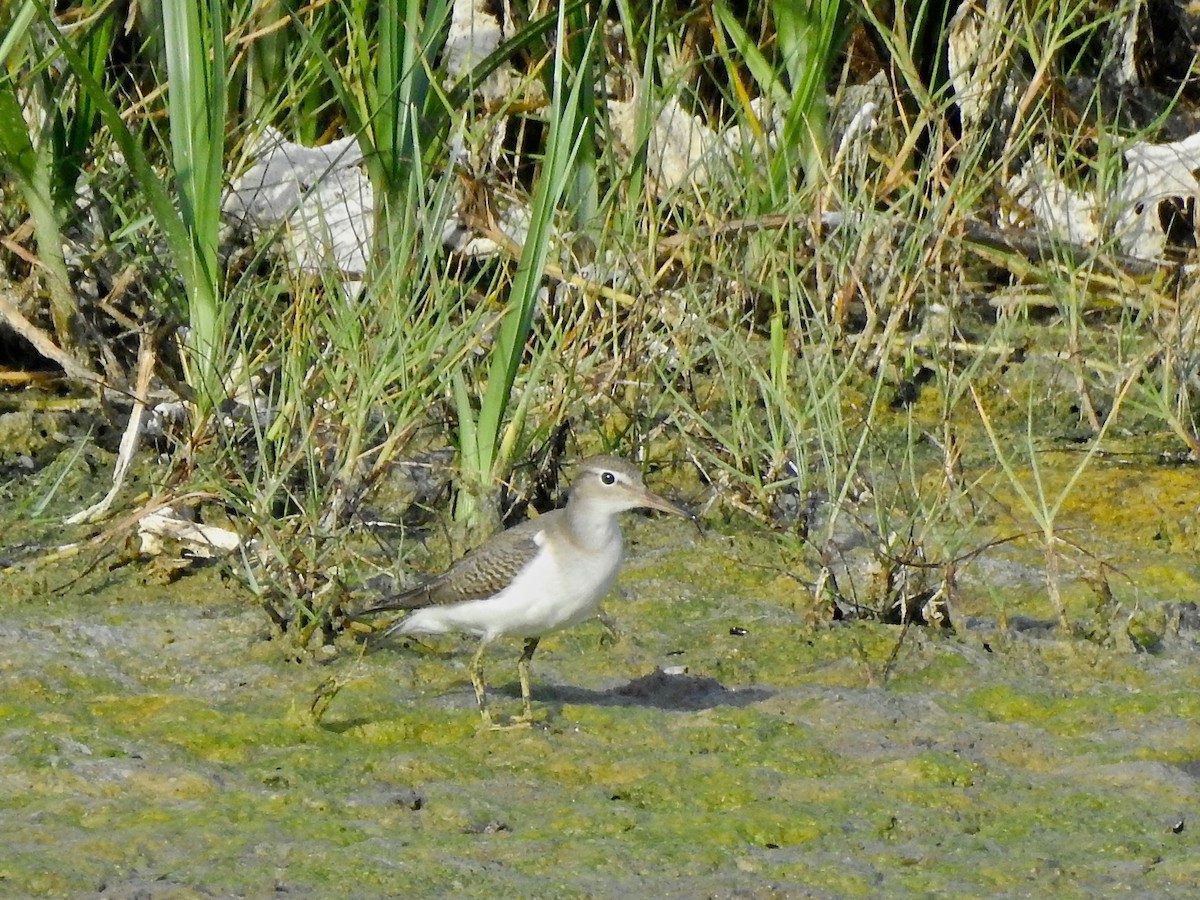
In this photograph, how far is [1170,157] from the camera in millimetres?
7969

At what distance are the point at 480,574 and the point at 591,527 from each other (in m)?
0.32

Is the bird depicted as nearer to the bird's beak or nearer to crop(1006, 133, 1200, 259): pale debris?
the bird's beak

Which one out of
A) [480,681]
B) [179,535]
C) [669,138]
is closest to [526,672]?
[480,681]

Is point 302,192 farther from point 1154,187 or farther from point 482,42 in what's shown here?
point 1154,187

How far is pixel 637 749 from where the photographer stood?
15.6ft

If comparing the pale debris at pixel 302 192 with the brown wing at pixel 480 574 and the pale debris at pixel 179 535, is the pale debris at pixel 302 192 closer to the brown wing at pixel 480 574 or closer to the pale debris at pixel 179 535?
the pale debris at pixel 179 535

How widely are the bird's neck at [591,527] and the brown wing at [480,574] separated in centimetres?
11

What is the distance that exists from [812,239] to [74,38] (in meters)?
2.51

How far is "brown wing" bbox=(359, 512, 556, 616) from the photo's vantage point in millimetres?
5164

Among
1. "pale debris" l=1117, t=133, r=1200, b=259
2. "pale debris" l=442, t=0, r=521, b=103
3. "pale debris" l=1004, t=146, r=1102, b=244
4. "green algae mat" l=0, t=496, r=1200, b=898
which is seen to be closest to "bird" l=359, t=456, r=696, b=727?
"green algae mat" l=0, t=496, r=1200, b=898

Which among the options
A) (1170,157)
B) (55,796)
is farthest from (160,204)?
(1170,157)

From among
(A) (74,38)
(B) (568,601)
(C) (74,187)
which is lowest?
(B) (568,601)

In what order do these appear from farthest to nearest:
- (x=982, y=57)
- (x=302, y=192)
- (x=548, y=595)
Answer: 1. (x=302, y=192)
2. (x=982, y=57)
3. (x=548, y=595)

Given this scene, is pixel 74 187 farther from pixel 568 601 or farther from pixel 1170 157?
pixel 1170 157
